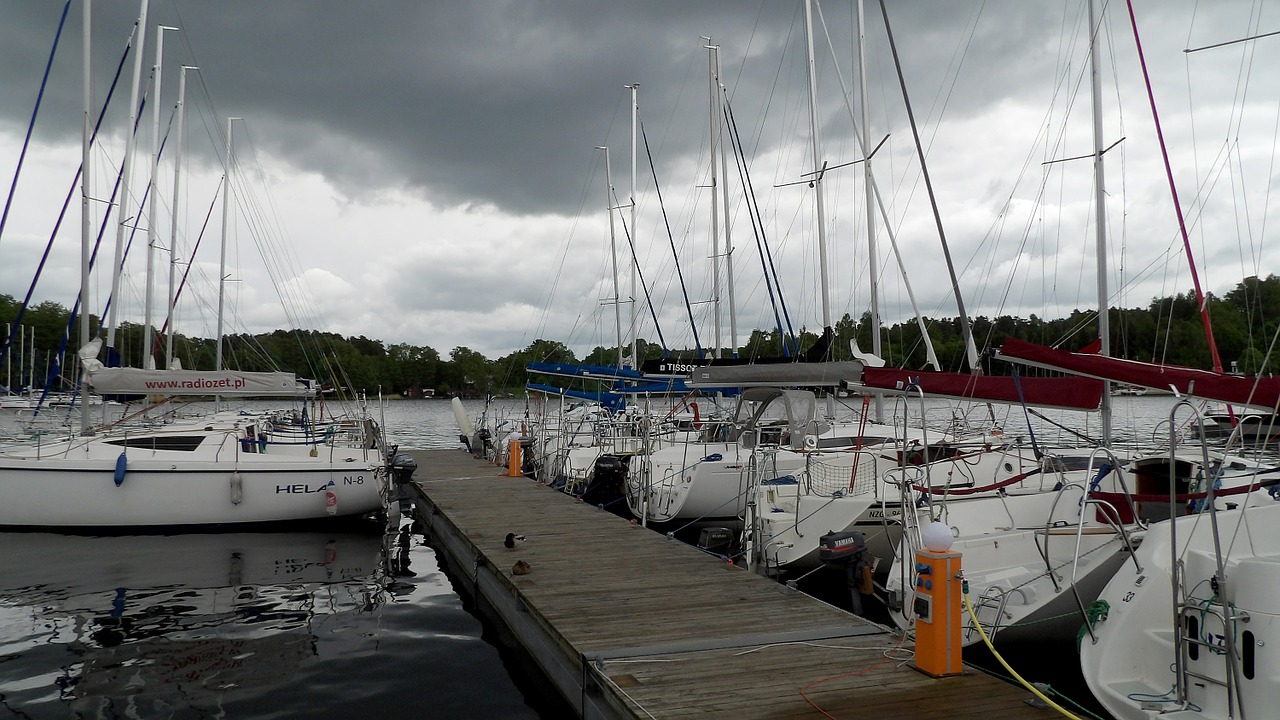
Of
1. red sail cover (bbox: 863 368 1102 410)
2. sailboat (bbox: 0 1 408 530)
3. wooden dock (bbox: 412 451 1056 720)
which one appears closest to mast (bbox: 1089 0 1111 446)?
red sail cover (bbox: 863 368 1102 410)

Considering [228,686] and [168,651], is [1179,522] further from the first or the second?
[168,651]

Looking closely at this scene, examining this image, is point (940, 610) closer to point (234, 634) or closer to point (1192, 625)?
point (1192, 625)

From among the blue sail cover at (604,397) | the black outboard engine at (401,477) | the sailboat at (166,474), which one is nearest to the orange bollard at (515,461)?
the blue sail cover at (604,397)

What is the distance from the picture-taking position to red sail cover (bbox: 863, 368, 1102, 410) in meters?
8.76

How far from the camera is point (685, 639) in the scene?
6.95 metres

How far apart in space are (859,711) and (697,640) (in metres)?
1.86

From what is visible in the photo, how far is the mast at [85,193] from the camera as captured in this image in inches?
623

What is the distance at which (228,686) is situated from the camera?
779cm

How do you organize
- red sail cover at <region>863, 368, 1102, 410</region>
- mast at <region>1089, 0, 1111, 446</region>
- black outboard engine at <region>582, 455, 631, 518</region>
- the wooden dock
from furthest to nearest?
black outboard engine at <region>582, 455, 631, 518</region> → mast at <region>1089, 0, 1111, 446</region> → red sail cover at <region>863, 368, 1102, 410</region> → the wooden dock

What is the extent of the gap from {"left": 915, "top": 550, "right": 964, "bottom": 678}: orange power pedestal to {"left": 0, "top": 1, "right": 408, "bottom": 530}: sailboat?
11901 mm

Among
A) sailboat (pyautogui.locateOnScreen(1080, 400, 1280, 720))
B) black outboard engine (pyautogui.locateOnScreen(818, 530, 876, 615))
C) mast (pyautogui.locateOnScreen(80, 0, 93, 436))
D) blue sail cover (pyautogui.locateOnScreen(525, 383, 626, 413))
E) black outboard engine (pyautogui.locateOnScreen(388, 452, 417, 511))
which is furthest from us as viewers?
blue sail cover (pyautogui.locateOnScreen(525, 383, 626, 413))

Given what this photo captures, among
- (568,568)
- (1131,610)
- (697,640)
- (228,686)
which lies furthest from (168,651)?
(1131,610)

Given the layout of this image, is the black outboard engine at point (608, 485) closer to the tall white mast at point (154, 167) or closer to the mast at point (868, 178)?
the mast at point (868, 178)

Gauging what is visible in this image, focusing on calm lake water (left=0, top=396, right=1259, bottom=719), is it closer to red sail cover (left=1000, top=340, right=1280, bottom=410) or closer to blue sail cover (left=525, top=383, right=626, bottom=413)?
red sail cover (left=1000, top=340, right=1280, bottom=410)
